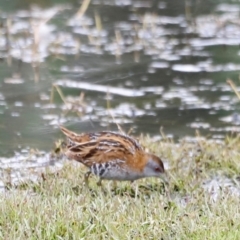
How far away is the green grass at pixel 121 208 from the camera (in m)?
5.77

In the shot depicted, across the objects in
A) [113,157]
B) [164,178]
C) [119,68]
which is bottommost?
[119,68]

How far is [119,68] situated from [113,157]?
201 inches

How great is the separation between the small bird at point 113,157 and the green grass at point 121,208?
5.8 inches

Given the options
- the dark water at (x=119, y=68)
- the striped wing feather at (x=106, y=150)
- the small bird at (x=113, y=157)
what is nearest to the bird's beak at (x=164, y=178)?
the small bird at (x=113, y=157)

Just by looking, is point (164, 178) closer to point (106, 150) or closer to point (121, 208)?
point (106, 150)

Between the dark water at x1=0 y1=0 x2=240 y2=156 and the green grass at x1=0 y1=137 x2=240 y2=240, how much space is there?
176 centimetres

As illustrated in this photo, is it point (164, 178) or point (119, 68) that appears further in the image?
point (119, 68)

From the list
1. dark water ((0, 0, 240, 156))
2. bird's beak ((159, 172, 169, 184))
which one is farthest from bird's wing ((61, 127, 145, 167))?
dark water ((0, 0, 240, 156))

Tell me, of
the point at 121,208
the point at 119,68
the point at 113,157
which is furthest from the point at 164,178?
the point at 119,68

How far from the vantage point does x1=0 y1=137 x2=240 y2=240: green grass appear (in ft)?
18.9

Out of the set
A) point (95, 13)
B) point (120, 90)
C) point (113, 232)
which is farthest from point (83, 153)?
point (95, 13)

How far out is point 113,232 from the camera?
18.8ft

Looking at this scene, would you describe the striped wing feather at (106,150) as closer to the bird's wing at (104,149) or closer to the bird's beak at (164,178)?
the bird's wing at (104,149)

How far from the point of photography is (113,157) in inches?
282
